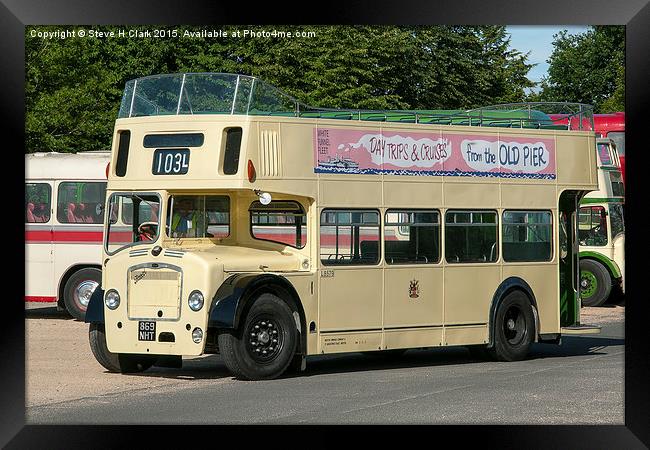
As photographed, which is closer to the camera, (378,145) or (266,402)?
(266,402)

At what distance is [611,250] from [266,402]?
20.2 m

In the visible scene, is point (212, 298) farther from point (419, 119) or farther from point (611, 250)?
point (611, 250)

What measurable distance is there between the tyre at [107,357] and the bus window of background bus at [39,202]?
415 inches

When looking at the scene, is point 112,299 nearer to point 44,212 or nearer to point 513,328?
point 513,328

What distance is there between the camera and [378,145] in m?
17.0

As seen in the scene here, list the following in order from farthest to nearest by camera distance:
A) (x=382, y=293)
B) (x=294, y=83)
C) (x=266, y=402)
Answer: (x=294, y=83), (x=382, y=293), (x=266, y=402)

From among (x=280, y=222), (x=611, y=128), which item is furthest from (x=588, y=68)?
(x=280, y=222)

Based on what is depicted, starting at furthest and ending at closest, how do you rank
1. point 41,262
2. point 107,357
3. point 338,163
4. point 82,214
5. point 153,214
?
point 82,214 → point 41,262 → point 153,214 → point 338,163 → point 107,357

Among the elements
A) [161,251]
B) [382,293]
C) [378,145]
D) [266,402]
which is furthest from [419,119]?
[266,402]

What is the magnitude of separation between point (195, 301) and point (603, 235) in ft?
62.4

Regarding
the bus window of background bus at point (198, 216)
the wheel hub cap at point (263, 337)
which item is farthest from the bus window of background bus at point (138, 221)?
the wheel hub cap at point (263, 337)

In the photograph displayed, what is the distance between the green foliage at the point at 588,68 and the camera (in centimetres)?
5288

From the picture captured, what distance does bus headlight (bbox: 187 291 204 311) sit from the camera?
49.6ft

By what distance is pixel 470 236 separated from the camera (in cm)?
1797
